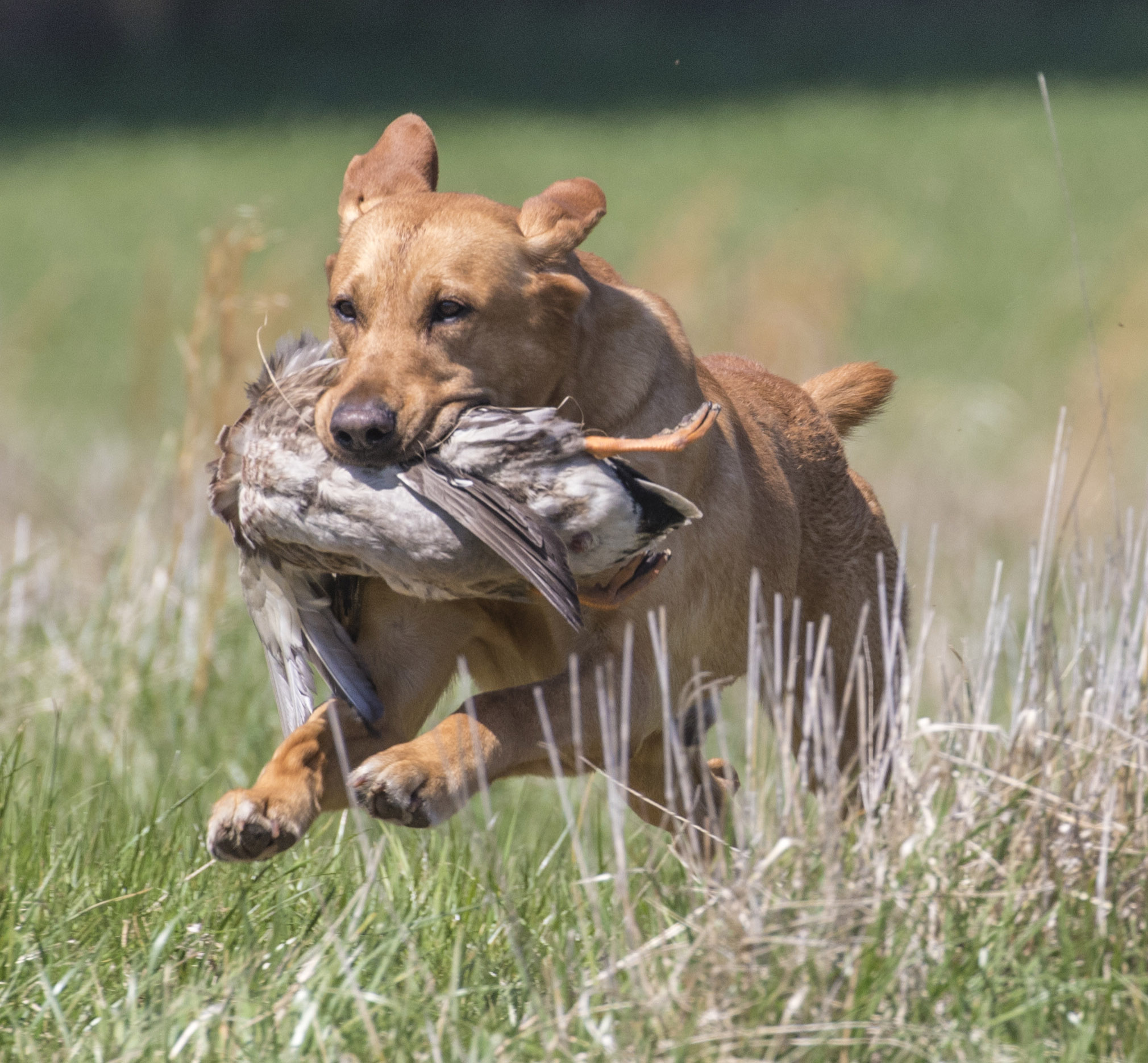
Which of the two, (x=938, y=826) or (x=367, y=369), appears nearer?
(x=938, y=826)

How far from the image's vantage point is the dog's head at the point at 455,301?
3.34 meters

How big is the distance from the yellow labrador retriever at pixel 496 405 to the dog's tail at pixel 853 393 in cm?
72

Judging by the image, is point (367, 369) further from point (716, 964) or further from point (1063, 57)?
point (1063, 57)

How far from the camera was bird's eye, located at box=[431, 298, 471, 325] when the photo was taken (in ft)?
11.4

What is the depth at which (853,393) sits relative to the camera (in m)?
4.88

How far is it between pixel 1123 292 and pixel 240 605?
8.33 metres

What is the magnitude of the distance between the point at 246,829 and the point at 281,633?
542 mm

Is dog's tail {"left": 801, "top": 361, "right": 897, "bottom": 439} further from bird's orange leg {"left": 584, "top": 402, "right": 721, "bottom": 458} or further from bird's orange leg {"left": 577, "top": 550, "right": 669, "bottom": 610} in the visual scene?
bird's orange leg {"left": 584, "top": 402, "right": 721, "bottom": 458}

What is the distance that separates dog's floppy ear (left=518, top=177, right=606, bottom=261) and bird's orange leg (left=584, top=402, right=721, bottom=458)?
0.60 m

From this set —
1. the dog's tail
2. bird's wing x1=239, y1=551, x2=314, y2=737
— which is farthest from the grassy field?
the dog's tail

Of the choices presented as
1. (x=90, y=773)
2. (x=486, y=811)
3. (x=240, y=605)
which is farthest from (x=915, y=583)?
(x=486, y=811)

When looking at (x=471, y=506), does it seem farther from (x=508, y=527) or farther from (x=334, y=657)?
(x=334, y=657)

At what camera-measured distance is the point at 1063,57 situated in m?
26.3

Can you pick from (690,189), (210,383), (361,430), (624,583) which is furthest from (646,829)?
(690,189)
